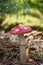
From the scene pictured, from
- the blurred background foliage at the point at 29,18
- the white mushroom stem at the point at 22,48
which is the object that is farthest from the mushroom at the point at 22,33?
the blurred background foliage at the point at 29,18

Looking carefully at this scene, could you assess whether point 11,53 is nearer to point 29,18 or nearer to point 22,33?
point 22,33

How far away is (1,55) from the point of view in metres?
3.79

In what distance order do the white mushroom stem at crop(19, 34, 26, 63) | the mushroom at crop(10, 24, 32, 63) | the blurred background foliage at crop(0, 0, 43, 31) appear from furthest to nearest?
the blurred background foliage at crop(0, 0, 43, 31) < the white mushroom stem at crop(19, 34, 26, 63) < the mushroom at crop(10, 24, 32, 63)

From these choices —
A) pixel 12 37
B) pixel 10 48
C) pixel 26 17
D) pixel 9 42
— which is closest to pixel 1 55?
pixel 10 48

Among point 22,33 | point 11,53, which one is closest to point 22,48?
point 22,33

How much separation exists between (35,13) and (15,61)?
9.20 feet

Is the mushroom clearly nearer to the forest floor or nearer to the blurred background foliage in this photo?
the forest floor

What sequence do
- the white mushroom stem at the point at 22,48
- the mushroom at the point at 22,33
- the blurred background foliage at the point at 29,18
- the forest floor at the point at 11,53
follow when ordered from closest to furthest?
the mushroom at the point at 22,33
the white mushroom stem at the point at 22,48
the forest floor at the point at 11,53
the blurred background foliage at the point at 29,18

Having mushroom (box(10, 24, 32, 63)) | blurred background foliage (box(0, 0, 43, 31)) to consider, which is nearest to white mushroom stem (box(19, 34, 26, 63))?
mushroom (box(10, 24, 32, 63))

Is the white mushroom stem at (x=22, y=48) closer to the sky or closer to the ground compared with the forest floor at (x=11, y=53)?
closer to the sky

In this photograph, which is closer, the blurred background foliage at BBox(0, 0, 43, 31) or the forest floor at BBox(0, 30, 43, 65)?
the forest floor at BBox(0, 30, 43, 65)

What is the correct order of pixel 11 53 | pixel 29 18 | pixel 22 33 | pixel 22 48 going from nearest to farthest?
1. pixel 22 33
2. pixel 22 48
3. pixel 11 53
4. pixel 29 18

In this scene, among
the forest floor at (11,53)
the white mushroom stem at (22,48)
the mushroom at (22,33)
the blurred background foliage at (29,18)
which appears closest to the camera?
the mushroom at (22,33)

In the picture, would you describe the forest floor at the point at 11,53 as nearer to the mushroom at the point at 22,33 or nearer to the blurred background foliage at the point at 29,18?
the mushroom at the point at 22,33
